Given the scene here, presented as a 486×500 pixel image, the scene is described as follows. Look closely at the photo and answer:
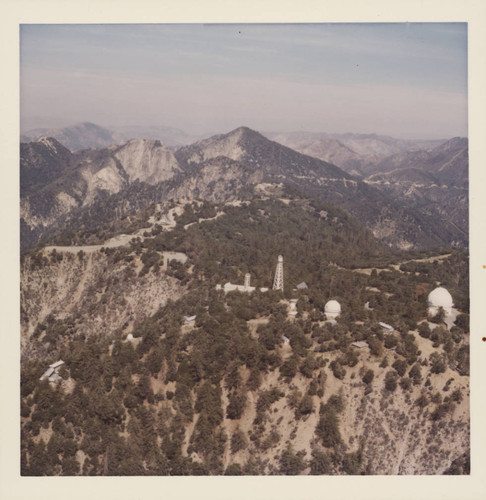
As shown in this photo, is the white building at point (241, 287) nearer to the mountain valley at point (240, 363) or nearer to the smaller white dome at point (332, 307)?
the mountain valley at point (240, 363)

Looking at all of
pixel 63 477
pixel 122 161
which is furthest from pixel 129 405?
pixel 122 161

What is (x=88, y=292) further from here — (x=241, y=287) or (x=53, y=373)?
(x=53, y=373)

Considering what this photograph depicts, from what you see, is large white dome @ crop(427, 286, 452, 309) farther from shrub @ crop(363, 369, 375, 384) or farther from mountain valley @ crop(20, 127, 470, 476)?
shrub @ crop(363, 369, 375, 384)

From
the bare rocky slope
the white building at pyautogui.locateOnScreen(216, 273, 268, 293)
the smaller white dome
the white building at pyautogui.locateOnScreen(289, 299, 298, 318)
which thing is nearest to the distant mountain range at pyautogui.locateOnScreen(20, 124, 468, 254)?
the bare rocky slope

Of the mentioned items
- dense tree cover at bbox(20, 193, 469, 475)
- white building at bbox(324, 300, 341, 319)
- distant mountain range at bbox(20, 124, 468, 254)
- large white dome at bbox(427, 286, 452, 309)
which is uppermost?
distant mountain range at bbox(20, 124, 468, 254)

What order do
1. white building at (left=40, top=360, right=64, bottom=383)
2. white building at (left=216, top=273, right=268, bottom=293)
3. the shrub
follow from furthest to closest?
white building at (left=216, top=273, right=268, bottom=293) → white building at (left=40, top=360, right=64, bottom=383) → the shrub

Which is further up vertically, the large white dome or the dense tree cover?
the large white dome

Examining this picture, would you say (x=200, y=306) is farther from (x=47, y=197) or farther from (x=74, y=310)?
(x=47, y=197)

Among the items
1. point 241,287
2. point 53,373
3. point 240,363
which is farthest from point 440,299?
point 53,373
